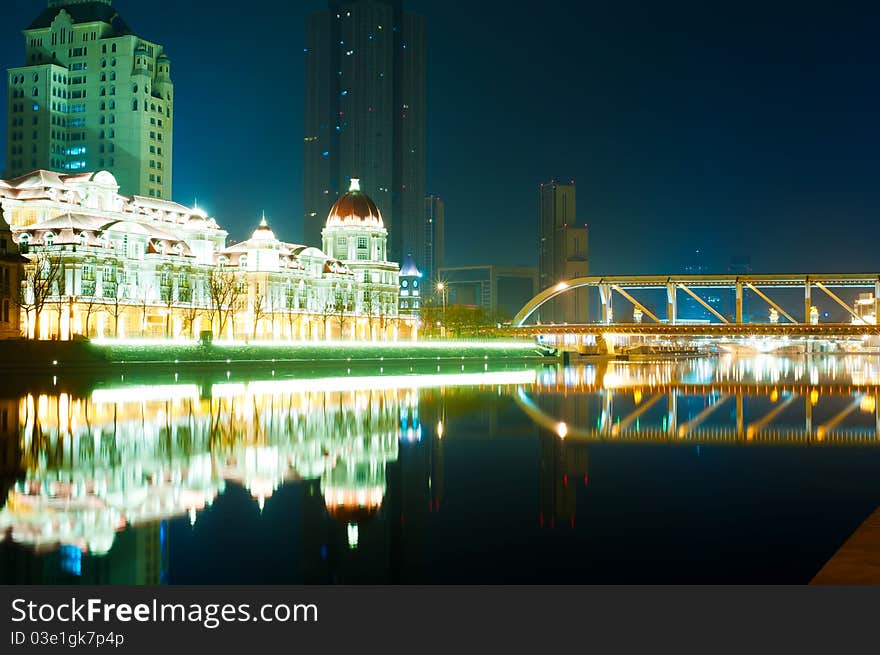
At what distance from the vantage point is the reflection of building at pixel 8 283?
71.6 meters

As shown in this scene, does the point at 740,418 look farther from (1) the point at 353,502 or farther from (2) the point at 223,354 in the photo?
(2) the point at 223,354

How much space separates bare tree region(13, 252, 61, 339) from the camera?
3196 inches

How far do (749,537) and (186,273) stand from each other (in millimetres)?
99738

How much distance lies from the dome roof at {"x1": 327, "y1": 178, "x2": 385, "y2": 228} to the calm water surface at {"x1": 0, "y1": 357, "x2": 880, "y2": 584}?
114413 millimetres

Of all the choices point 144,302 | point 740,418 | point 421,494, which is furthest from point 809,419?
point 144,302

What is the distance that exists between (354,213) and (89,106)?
1801 inches

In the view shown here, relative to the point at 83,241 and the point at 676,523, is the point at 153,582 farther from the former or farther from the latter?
the point at 83,241

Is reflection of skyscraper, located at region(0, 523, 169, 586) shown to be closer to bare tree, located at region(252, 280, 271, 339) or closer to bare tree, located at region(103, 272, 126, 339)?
bare tree, located at region(103, 272, 126, 339)

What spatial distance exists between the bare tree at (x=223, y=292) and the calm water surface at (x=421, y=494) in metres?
70.7

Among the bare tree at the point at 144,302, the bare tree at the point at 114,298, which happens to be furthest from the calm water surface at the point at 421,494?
the bare tree at the point at 144,302

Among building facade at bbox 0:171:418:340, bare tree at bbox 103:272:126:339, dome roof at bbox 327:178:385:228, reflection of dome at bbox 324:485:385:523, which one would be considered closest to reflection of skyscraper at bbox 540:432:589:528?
reflection of dome at bbox 324:485:385:523

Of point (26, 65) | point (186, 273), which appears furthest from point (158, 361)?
point (26, 65)

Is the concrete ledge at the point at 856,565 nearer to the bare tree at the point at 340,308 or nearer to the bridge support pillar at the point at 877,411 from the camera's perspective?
the bridge support pillar at the point at 877,411

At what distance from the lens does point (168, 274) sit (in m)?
104
